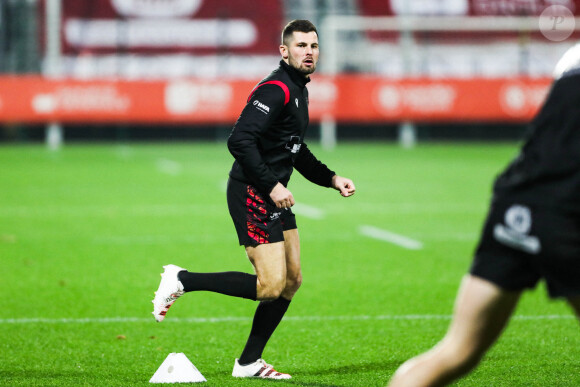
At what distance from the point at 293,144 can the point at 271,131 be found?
17cm

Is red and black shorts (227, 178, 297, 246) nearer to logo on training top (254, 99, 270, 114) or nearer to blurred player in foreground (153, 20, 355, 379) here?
blurred player in foreground (153, 20, 355, 379)

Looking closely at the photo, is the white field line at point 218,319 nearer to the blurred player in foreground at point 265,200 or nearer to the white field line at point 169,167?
the blurred player in foreground at point 265,200

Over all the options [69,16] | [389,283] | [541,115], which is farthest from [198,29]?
[541,115]

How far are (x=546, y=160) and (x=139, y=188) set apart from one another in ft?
46.6

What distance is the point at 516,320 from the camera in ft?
24.0

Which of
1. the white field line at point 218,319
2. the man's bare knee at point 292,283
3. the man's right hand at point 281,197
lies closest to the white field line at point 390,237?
the white field line at point 218,319

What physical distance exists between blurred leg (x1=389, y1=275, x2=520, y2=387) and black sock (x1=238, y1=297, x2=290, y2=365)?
2070 millimetres

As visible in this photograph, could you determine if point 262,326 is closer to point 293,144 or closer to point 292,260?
point 292,260

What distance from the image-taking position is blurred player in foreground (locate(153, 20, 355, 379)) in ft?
18.1

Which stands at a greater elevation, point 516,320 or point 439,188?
point 516,320

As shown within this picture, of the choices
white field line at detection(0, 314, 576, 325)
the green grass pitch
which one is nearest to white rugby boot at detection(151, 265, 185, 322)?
the green grass pitch

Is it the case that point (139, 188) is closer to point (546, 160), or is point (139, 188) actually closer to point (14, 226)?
point (14, 226)

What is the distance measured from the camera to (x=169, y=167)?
21.6m

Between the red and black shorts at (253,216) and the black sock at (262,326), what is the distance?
1.42ft
